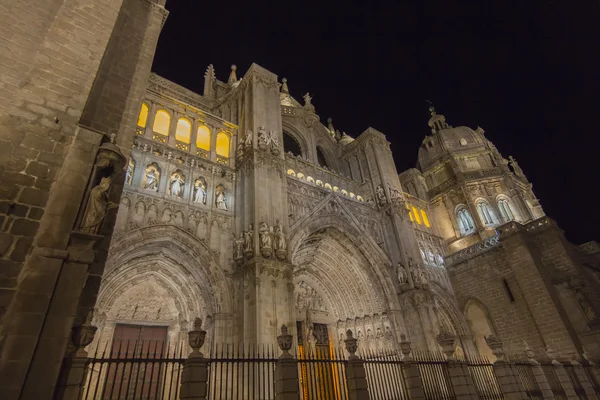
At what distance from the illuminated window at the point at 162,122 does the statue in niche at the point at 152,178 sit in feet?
7.77

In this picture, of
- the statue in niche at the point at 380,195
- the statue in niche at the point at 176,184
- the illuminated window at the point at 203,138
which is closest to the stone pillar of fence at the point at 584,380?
the statue in niche at the point at 380,195

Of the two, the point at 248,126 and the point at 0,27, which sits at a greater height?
the point at 248,126

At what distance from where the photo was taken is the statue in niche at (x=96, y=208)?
21.1 feet

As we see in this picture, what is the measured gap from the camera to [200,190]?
15.2m

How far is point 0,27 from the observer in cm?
764

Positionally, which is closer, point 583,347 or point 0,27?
point 0,27

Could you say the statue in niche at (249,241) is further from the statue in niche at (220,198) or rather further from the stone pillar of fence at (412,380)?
the stone pillar of fence at (412,380)

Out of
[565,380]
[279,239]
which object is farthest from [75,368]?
[565,380]

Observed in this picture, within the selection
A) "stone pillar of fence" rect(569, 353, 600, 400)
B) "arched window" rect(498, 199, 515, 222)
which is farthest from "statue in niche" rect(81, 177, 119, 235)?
"arched window" rect(498, 199, 515, 222)

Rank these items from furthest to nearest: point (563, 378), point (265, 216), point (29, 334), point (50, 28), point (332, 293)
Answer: point (332, 293) → point (265, 216) → point (563, 378) → point (50, 28) → point (29, 334)

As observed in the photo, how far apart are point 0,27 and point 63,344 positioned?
749 cm

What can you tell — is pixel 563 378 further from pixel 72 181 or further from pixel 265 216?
pixel 72 181

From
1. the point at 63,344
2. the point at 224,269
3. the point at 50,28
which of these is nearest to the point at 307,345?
the point at 224,269

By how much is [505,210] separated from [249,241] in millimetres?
22575
